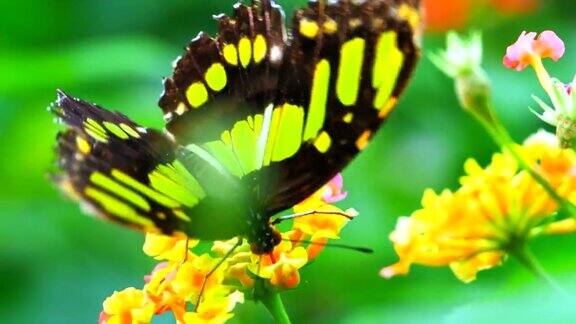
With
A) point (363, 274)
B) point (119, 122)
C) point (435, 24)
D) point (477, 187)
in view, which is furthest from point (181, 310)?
point (435, 24)

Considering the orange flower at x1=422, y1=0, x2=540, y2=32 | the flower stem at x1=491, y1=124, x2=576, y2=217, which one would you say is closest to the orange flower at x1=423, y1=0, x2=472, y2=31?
the orange flower at x1=422, y1=0, x2=540, y2=32

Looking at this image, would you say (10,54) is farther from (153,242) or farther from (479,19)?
(153,242)

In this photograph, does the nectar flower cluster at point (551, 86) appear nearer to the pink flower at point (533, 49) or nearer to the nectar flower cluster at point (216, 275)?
the pink flower at point (533, 49)

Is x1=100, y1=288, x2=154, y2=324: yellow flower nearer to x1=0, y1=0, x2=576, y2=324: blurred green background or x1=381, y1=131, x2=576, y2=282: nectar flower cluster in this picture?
x1=381, y1=131, x2=576, y2=282: nectar flower cluster

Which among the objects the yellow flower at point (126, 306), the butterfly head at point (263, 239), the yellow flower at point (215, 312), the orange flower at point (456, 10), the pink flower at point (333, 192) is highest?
the orange flower at point (456, 10)

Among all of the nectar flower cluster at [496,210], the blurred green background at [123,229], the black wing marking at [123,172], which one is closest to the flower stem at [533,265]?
the nectar flower cluster at [496,210]

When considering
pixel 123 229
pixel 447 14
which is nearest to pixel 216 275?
pixel 123 229
